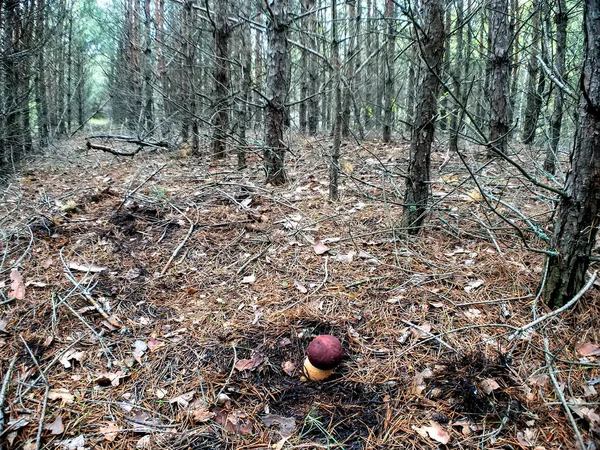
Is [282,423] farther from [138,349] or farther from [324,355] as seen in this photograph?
[138,349]

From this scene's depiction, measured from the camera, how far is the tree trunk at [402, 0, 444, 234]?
3291mm

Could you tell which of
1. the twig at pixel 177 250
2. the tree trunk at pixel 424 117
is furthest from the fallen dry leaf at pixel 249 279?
the tree trunk at pixel 424 117

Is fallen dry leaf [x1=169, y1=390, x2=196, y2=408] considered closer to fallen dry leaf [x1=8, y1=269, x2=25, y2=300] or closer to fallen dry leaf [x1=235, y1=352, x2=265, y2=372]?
fallen dry leaf [x1=235, y1=352, x2=265, y2=372]

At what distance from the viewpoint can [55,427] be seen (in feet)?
6.73

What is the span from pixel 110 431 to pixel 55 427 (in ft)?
1.05

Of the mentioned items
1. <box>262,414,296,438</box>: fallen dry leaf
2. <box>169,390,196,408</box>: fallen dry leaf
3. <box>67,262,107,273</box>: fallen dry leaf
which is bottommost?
<box>262,414,296,438</box>: fallen dry leaf

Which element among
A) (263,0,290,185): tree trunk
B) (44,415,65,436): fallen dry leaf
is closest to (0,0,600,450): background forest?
(44,415,65,436): fallen dry leaf

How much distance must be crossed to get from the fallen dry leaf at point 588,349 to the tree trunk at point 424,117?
5.60ft

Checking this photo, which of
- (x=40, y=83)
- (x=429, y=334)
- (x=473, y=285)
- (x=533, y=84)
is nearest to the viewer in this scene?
(x=429, y=334)

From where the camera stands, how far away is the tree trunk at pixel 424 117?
329 centimetres

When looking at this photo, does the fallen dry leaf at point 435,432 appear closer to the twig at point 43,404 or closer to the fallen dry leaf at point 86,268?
the twig at point 43,404

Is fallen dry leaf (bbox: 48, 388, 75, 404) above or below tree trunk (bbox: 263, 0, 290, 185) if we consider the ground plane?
below

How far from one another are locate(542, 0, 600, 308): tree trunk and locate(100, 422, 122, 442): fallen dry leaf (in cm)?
288

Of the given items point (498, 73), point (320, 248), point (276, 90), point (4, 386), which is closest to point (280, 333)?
point (320, 248)
